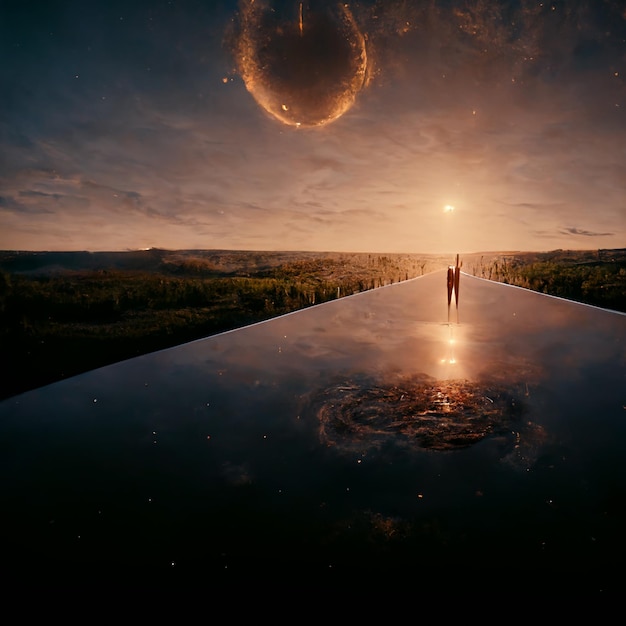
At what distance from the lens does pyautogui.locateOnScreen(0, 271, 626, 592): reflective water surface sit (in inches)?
106

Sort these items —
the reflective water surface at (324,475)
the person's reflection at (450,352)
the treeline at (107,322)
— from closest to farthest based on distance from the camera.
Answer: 1. the reflective water surface at (324,475)
2. the person's reflection at (450,352)
3. the treeline at (107,322)

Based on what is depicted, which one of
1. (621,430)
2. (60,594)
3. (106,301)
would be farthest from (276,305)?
(60,594)

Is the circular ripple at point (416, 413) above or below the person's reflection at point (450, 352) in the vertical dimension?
above

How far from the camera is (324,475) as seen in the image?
12.1 ft

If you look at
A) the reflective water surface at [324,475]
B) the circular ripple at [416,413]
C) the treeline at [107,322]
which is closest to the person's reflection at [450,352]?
the reflective water surface at [324,475]

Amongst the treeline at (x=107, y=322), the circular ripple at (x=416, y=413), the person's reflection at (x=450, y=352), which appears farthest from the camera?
the treeline at (x=107, y=322)

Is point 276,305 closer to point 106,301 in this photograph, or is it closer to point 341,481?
point 106,301

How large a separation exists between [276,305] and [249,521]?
14135 millimetres

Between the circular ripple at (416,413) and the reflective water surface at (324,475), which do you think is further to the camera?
the circular ripple at (416,413)

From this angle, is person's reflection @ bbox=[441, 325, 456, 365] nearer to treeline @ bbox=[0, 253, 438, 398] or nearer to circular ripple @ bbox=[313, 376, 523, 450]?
circular ripple @ bbox=[313, 376, 523, 450]

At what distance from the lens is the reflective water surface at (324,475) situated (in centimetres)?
270

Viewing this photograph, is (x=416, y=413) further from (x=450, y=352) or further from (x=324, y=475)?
(x=450, y=352)

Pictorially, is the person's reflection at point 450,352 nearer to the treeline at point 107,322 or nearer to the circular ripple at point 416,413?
the circular ripple at point 416,413

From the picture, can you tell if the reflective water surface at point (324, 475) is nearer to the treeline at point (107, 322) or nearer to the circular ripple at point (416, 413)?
the circular ripple at point (416, 413)
